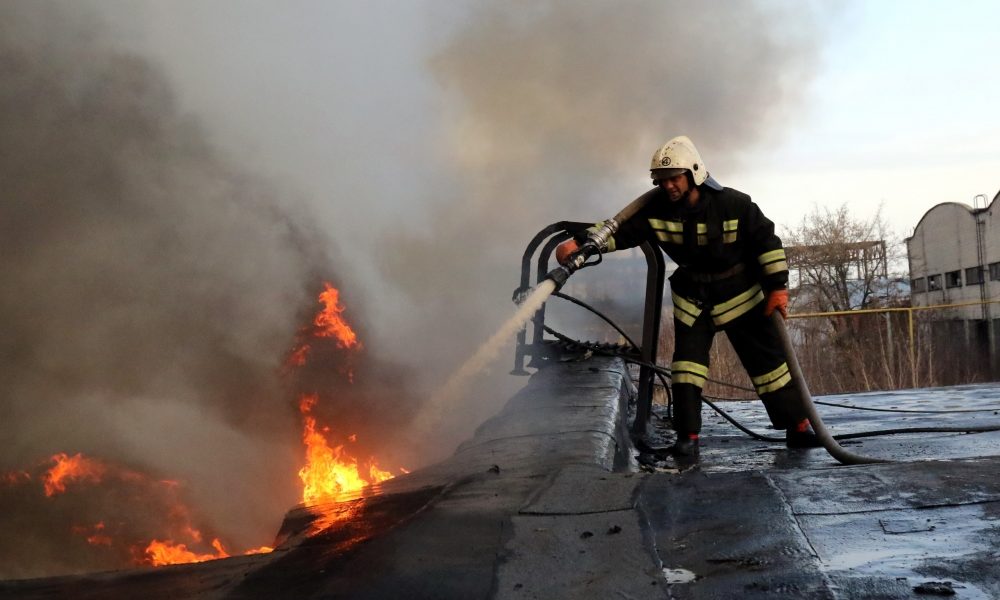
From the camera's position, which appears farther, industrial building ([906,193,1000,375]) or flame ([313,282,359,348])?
industrial building ([906,193,1000,375])

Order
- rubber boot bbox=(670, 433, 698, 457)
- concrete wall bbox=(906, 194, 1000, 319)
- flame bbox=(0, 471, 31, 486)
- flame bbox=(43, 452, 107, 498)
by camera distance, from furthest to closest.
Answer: concrete wall bbox=(906, 194, 1000, 319)
flame bbox=(43, 452, 107, 498)
flame bbox=(0, 471, 31, 486)
rubber boot bbox=(670, 433, 698, 457)

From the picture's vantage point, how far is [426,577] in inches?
73.5

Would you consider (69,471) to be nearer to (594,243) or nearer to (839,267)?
(594,243)

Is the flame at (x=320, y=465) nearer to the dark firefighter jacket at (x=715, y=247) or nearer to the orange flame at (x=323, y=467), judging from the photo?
the orange flame at (x=323, y=467)

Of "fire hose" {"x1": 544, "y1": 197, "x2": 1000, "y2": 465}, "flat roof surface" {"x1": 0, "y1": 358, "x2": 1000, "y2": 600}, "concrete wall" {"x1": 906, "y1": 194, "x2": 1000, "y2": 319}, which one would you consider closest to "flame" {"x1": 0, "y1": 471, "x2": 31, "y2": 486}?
"flat roof surface" {"x1": 0, "y1": 358, "x2": 1000, "y2": 600}

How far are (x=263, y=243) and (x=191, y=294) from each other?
1128mm

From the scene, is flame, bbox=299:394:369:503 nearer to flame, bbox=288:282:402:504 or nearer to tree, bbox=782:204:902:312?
flame, bbox=288:282:402:504

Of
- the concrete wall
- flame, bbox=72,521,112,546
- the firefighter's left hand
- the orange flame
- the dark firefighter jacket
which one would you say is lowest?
flame, bbox=72,521,112,546

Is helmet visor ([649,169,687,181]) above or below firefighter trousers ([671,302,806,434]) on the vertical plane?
above

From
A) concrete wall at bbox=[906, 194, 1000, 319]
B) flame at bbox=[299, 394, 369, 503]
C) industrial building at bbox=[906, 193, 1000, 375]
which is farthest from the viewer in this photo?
concrete wall at bbox=[906, 194, 1000, 319]

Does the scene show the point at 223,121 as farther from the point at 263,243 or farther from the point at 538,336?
the point at 538,336

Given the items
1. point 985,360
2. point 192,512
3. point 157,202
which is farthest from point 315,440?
point 985,360

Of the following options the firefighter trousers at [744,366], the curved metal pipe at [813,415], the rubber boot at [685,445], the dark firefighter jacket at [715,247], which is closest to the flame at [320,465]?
the rubber boot at [685,445]

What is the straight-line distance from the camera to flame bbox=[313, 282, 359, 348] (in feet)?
29.5
